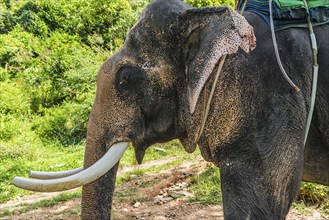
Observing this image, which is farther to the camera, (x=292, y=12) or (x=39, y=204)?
(x=39, y=204)

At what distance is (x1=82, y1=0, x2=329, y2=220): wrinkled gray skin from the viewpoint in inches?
81.3

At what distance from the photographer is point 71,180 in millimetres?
2059

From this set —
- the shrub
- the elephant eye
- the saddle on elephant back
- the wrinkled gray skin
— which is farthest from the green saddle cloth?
the shrub

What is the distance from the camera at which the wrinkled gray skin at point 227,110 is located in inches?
81.3

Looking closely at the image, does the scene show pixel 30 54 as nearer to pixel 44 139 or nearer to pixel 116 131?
pixel 44 139

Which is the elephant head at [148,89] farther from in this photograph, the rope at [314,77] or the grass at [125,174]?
the grass at [125,174]

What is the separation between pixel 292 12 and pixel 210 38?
401 mm

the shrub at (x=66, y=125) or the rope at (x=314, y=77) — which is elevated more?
the rope at (x=314, y=77)

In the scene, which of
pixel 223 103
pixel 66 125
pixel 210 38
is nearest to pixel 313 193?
pixel 223 103

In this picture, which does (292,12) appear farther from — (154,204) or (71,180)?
(154,204)

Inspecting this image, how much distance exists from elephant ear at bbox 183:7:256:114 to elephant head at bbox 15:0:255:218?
0.02m

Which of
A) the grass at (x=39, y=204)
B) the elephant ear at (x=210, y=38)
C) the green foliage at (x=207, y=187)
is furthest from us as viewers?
the grass at (x=39, y=204)

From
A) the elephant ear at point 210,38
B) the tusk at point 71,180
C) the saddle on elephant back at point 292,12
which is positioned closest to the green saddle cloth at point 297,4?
the saddle on elephant back at point 292,12

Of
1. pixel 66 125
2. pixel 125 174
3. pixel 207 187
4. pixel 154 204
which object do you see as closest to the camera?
pixel 154 204
